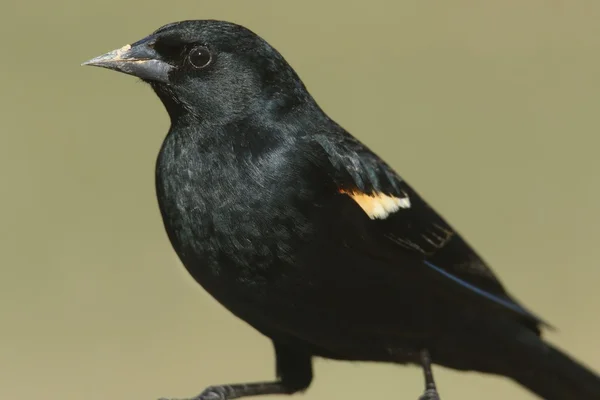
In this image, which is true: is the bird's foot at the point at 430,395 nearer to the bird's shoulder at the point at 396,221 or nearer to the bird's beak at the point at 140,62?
the bird's shoulder at the point at 396,221

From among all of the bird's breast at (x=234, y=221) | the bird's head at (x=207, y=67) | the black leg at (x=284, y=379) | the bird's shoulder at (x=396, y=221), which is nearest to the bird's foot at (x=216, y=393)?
the black leg at (x=284, y=379)

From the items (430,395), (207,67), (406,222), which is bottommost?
(430,395)

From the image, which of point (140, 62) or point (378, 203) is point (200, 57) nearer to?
point (140, 62)

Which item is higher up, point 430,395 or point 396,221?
point 396,221

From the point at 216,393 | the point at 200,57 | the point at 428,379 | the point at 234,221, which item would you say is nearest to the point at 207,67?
the point at 200,57

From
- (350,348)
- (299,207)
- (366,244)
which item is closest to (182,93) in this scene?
(299,207)

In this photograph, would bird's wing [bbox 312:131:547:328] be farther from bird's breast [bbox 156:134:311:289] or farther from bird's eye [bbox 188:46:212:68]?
bird's eye [bbox 188:46:212:68]

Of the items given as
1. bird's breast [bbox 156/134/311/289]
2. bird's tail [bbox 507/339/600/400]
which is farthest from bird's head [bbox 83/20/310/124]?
bird's tail [bbox 507/339/600/400]

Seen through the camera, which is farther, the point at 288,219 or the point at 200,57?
the point at 200,57
